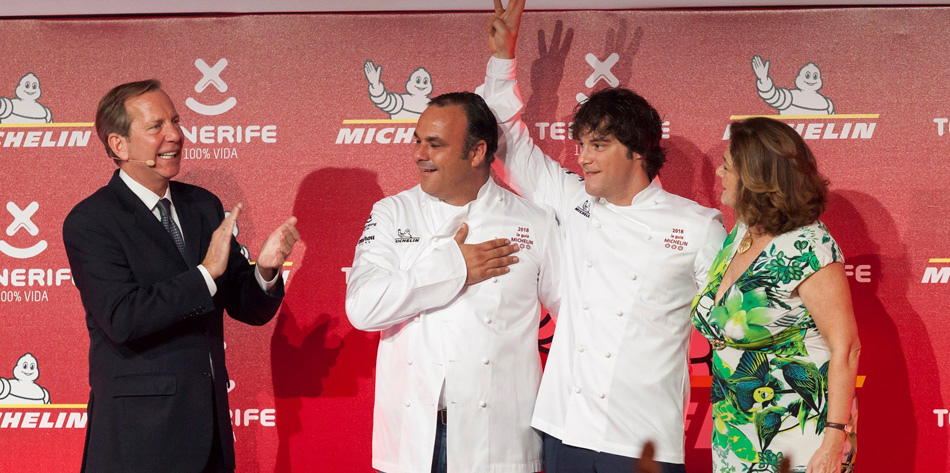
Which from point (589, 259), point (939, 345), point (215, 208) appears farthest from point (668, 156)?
point (215, 208)

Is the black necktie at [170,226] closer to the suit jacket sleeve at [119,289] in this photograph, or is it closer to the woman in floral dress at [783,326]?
the suit jacket sleeve at [119,289]

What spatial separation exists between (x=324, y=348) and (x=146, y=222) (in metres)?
1.13

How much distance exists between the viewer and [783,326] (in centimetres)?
211

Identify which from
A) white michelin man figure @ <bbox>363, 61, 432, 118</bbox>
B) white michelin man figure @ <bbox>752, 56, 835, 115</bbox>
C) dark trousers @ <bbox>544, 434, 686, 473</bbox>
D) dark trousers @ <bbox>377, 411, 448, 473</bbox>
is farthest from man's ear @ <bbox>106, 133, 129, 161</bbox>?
white michelin man figure @ <bbox>752, 56, 835, 115</bbox>

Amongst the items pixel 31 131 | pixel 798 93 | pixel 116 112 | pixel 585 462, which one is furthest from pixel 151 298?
pixel 798 93

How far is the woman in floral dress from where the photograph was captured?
2.06 m

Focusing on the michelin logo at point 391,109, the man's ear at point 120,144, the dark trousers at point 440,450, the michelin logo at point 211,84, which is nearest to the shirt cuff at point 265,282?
the man's ear at point 120,144

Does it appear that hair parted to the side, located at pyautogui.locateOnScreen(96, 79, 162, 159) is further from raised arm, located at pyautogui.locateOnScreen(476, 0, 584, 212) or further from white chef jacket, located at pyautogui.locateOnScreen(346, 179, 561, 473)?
raised arm, located at pyautogui.locateOnScreen(476, 0, 584, 212)

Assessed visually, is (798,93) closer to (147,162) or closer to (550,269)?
(550,269)

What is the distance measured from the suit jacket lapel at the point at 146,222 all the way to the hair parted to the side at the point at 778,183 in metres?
1.61

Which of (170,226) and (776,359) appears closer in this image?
(776,359)

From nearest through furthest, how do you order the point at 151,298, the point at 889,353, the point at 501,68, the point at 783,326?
the point at 783,326 → the point at 151,298 → the point at 501,68 → the point at 889,353

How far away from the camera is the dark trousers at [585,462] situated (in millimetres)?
2297

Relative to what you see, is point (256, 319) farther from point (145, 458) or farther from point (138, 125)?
point (138, 125)
